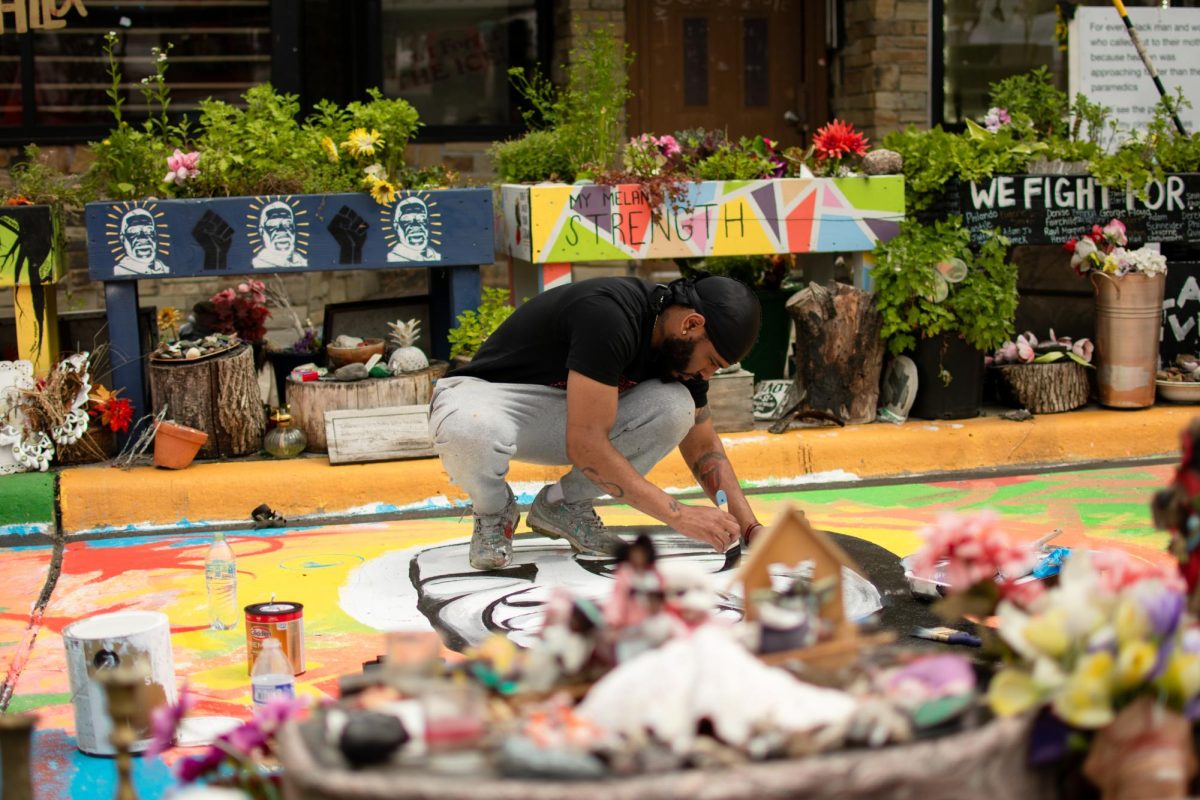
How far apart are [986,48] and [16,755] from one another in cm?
880

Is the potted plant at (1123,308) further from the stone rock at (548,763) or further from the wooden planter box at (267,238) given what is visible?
the stone rock at (548,763)

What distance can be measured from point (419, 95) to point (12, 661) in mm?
5774

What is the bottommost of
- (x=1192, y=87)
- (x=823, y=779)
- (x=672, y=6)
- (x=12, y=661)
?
(x=12, y=661)

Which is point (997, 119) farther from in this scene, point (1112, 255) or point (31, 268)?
point (31, 268)

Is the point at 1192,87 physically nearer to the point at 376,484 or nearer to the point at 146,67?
the point at 376,484

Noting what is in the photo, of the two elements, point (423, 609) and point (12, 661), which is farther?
point (423, 609)

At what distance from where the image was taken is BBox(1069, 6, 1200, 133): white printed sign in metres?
7.38

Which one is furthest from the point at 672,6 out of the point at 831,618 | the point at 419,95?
the point at 831,618

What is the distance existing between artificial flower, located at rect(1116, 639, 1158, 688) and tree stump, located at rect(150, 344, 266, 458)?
4543 mm

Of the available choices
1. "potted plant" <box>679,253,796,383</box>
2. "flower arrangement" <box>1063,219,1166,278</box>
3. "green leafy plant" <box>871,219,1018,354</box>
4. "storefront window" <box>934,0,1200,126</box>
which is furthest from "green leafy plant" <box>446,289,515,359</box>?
"storefront window" <box>934,0,1200,126</box>

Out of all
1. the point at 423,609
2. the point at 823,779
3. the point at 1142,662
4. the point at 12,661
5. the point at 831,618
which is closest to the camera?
the point at 823,779

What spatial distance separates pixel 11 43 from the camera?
27.1ft

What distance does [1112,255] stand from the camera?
21.4 ft

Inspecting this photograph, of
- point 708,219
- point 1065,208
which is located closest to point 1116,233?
point 1065,208
